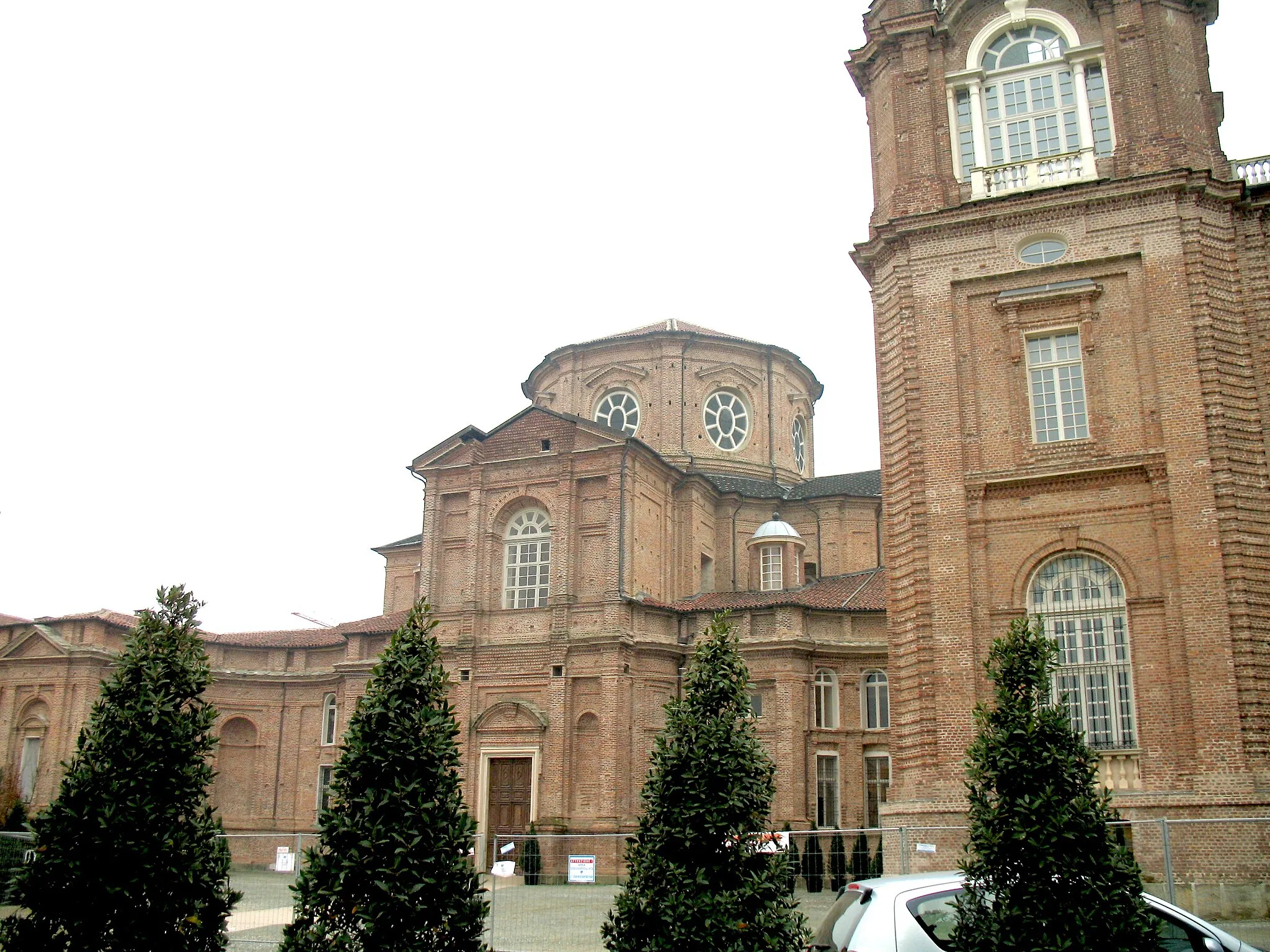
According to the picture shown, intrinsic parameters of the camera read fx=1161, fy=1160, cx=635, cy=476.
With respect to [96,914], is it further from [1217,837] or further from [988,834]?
[1217,837]

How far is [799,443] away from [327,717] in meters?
20.4

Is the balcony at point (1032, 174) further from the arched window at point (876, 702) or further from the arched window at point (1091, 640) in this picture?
the arched window at point (876, 702)

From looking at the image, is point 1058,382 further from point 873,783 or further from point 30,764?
point 30,764

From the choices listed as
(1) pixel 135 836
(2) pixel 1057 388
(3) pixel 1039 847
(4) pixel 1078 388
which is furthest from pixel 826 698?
(1) pixel 135 836

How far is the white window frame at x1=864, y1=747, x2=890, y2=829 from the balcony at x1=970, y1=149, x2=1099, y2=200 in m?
17.4

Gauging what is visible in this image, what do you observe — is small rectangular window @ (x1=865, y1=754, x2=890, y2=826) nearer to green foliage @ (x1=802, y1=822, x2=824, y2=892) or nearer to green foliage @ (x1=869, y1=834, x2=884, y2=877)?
green foliage @ (x1=869, y1=834, x2=884, y2=877)

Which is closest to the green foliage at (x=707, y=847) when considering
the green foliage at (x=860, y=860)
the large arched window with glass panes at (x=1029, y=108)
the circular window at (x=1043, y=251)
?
the green foliage at (x=860, y=860)

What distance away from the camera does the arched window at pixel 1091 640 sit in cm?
1939

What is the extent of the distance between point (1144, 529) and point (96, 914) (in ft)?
55.2

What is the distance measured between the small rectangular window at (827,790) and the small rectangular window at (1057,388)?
14.8 m

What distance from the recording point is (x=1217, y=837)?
17.7 metres

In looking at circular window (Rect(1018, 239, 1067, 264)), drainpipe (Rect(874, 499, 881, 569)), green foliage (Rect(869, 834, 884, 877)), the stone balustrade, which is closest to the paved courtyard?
the stone balustrade

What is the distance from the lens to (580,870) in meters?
16.4

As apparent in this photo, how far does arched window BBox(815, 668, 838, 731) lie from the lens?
3350cm
